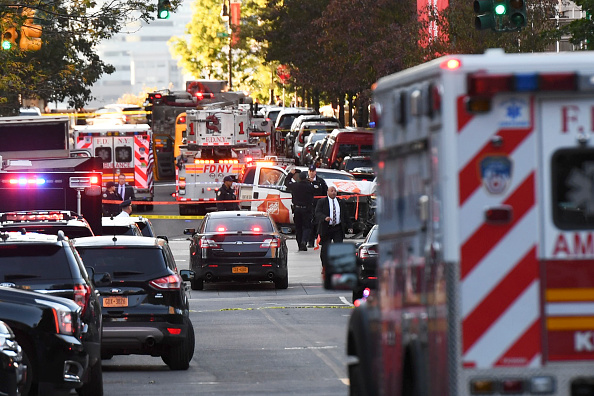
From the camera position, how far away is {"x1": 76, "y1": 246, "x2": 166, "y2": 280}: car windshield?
15547 millimetres

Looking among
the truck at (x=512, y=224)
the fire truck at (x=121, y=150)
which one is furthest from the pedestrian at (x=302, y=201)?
the truck at (x=512, y=224)

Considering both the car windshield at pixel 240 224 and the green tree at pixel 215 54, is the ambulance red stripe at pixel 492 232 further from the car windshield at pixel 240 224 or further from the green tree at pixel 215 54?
the green tree at pixel 215 54

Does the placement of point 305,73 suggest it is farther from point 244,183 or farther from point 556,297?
point 556,297

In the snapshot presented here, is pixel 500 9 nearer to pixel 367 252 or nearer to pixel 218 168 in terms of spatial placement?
pixel 367 252

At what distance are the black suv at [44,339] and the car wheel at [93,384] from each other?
81cm

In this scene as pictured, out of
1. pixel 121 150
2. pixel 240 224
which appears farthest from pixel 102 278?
pixel 121 150

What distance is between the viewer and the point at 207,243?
82.6 ft

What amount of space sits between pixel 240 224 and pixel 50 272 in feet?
40.0

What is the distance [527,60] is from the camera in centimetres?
730

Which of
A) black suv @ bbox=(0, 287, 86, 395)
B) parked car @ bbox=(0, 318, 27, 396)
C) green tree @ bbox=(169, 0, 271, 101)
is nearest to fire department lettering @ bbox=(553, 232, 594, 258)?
parked car @ bbox=(0, 318, 27, 396)

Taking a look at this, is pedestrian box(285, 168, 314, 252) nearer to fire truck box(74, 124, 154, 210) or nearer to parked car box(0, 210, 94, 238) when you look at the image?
parked car box(0, 210, 94, 238)

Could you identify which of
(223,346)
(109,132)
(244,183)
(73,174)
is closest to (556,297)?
(223,346)

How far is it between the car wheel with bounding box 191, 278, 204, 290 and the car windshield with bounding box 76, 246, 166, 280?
9739mm

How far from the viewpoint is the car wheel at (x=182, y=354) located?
1562 centimetres
